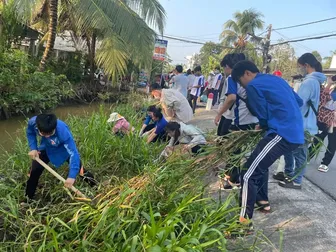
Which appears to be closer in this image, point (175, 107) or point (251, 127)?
point (251, 127)

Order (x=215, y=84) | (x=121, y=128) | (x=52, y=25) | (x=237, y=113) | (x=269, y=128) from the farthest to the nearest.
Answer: (x=215, y=84) < (x=52, y=25) < (x=121, y=128) < (x=237, y=113) < (x=269, y=128)

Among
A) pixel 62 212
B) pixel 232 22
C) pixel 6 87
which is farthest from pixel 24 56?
pixel 232 22

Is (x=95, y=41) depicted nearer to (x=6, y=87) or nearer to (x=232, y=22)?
(x=6, y=87)

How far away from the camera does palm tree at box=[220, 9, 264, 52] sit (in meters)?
28.8

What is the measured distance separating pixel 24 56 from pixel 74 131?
17.9ft

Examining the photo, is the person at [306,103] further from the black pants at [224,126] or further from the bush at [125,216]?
the bush at [125,216]

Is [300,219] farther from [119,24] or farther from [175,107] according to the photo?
[119,24]

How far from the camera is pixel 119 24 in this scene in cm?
1152

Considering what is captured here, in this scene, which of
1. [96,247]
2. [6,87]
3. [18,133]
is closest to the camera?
[96,247]

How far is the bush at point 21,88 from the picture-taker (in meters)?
8.75

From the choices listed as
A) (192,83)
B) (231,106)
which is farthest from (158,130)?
(192,83)

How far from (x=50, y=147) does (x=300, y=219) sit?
8.66ft

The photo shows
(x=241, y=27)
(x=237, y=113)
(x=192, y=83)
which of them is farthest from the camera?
(x=241, y=27)

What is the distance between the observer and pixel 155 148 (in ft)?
15.8
